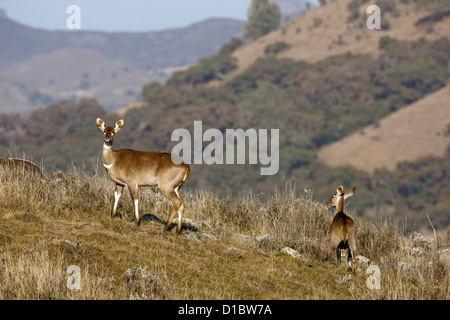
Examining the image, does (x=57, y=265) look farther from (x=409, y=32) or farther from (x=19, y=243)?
(x=409, y=32)

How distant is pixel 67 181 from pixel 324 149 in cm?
12834

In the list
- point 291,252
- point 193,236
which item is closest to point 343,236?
point 291,252

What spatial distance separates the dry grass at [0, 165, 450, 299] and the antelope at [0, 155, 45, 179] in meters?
0.51

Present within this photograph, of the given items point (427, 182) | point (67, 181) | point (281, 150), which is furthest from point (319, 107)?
point (67, 181)

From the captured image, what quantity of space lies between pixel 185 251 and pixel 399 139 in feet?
424

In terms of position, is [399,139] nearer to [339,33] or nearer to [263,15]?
[339,33]

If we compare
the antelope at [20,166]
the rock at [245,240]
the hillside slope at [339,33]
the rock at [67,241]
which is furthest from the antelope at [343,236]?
the hillside slope at [339,33]

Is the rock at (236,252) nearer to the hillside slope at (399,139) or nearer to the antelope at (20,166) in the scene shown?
the antelope at (20,166)

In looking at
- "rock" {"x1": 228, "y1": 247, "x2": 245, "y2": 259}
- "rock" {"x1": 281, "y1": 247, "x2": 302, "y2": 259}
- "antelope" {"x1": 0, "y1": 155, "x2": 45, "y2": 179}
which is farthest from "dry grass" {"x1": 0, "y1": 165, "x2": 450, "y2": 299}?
"antelope" {"x1": 0, "y1": 155, "x2": 45, "y2": 179}

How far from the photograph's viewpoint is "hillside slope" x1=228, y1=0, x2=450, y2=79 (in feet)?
563

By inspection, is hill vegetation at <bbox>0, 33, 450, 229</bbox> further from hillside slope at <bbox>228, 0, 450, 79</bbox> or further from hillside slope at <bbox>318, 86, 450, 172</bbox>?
hillside slope at <bbox>318, 86, 450, 172</bbox>

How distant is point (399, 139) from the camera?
5364 inches

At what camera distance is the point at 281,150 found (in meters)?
133
